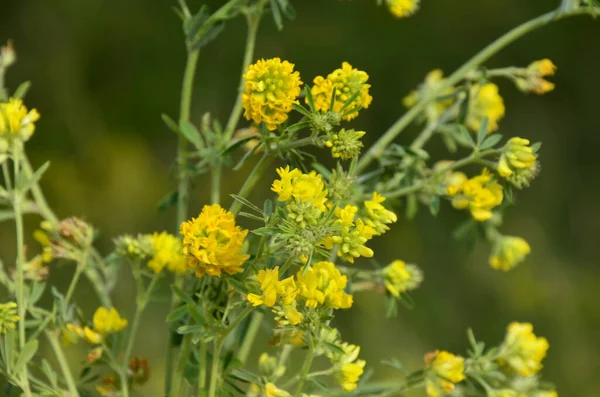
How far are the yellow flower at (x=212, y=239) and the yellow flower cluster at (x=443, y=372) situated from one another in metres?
0.21

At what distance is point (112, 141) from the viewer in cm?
157

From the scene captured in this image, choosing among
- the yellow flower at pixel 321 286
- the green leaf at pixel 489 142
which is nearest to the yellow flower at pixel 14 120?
the yellow flower at pixel 321 286

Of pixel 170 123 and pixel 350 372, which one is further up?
pixel 170 123

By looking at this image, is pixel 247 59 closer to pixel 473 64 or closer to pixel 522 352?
pixel 473 64

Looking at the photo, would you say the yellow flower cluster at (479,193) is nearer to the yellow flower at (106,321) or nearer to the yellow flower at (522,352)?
the yellow flower at (522,352)

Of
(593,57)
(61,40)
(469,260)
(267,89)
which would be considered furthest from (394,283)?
(593,57)

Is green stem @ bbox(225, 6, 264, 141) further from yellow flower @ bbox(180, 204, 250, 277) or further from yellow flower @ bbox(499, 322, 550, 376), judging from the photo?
yellow flower @ bbox(499, 322, 550, 376)

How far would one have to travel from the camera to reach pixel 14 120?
55 centimetres

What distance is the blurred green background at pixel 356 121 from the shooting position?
60.4 inches

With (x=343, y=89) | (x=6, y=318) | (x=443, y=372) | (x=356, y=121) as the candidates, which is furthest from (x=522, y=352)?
(x=356, y=121)

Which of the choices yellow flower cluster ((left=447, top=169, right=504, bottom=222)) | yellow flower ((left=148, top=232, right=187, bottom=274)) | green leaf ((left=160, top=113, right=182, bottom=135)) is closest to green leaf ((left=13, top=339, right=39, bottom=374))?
yellow flower ((left=148, top=232, right=187, bottom=274))

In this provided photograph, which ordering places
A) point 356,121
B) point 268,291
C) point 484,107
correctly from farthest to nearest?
point 356,121 → point 484,107 → point 268,291

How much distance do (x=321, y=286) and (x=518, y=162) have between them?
0.19m

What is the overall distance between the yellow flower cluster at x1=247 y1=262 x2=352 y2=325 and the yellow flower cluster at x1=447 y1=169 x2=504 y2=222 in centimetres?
19
